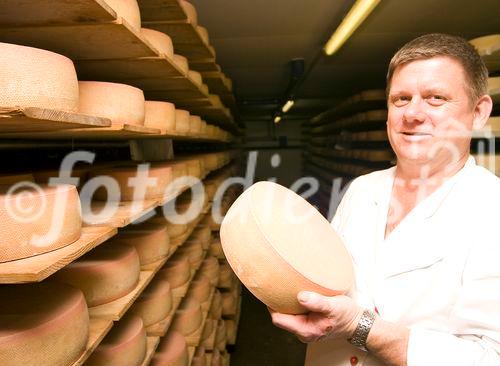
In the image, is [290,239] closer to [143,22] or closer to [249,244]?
[249,244]

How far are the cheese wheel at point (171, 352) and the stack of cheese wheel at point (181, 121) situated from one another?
1.14 meters

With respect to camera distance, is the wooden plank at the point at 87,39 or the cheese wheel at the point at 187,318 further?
the cheese wheel at the point at 187,318

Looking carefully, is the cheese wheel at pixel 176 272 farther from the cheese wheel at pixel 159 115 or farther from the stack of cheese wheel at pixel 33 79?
the stack of cheese wheel at pixel 33 79

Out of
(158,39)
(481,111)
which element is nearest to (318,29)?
(158,39)

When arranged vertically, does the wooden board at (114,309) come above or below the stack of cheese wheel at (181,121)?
below

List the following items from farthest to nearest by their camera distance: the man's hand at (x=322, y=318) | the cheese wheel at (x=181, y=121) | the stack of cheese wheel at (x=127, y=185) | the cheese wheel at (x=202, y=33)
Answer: the cheese wheel at (x=202, y=33) < the cheese wheel at (x=181, y=121) < the stack of cheese wheel at (x=127, y=185) < the man's hand at (x=322, y=318)

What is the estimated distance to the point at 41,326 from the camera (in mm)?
865

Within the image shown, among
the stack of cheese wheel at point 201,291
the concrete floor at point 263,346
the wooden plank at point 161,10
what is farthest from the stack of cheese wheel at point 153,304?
the concrete floor at point 263,346

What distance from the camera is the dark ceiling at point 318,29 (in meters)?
3.01

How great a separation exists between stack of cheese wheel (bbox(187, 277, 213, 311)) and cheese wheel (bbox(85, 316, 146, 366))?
94 cm

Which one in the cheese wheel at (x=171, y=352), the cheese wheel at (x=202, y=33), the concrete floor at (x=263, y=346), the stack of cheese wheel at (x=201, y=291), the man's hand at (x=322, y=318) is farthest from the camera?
the concrete floor at (x=263, y=346)

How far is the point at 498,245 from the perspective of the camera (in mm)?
982

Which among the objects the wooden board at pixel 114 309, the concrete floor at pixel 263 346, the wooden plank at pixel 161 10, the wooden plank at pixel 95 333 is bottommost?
the concrete floor at pixel 263 346

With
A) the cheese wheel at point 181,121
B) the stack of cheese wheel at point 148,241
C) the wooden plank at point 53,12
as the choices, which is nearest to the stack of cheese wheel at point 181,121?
the cheese wheel at point 181,121
